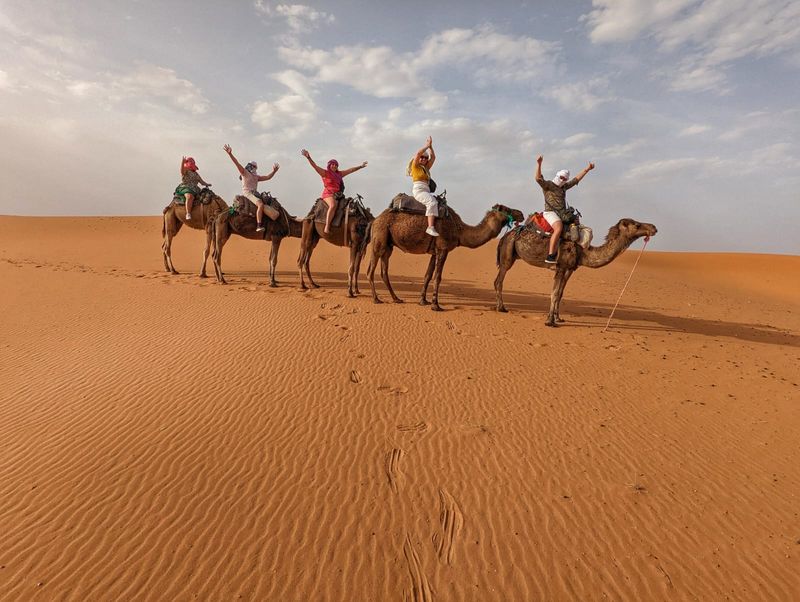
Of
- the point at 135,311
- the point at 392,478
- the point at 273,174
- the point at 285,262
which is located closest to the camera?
the point at 392,478

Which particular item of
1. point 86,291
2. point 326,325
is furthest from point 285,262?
point 326,325

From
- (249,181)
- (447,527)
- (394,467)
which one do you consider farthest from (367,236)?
(447,527)

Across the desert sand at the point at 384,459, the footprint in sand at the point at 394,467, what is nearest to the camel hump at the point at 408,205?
the desert sand at the point at 384,459

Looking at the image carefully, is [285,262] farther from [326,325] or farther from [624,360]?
[624,360]

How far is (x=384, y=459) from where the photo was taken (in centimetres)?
491

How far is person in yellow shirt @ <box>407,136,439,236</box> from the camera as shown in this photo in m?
10.6

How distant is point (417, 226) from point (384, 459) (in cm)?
725

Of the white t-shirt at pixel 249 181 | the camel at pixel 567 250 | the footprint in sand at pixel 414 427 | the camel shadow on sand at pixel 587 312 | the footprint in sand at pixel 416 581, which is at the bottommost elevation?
the footprint in sand at pixel 416 581

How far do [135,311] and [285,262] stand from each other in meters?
11.0

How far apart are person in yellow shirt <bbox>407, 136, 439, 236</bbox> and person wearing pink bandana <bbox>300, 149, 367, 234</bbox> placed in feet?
7.18

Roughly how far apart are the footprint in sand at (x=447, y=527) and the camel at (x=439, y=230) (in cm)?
719

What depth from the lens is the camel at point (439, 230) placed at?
1105 cm

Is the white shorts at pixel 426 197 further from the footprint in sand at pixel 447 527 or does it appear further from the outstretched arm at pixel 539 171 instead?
the footprint in sand at pixel 447 527

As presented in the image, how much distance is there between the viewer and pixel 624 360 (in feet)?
27.6
